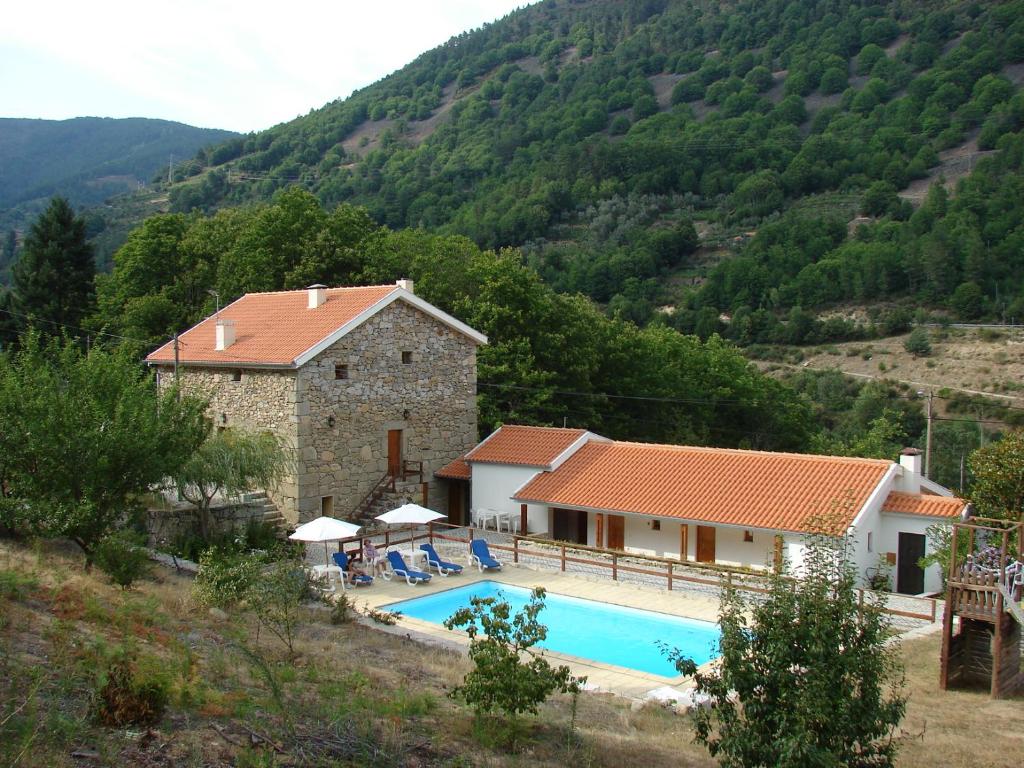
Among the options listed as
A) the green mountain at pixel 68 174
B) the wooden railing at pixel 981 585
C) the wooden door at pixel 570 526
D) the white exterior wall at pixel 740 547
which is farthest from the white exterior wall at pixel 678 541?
the green mountain at pixel 68 174

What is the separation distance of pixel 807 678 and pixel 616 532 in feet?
50.7

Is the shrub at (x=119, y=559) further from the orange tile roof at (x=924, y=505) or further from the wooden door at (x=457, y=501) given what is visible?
the orange tile roof at (x=924, y=505)

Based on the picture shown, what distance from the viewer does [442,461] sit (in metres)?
26.1

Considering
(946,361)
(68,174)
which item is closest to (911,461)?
(946,361)

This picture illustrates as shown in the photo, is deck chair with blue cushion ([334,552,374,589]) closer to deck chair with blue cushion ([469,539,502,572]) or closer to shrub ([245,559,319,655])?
deck chair with blue cushion ([469,539,502,572])

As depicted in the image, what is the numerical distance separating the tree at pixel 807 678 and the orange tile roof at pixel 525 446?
1630cm

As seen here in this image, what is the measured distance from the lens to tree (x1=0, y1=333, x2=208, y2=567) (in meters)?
13.9

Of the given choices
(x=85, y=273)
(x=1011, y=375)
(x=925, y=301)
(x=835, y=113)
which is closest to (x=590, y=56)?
(x=835, y=113)

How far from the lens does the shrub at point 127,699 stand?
7625 mm

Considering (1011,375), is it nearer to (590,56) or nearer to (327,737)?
(327,737)

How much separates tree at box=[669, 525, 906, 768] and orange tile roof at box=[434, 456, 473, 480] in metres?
18.1

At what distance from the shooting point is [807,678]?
280 inches

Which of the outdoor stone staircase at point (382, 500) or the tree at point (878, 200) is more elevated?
the tree at point (878, 200)

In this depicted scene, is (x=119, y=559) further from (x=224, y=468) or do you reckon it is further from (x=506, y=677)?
(x=506, y=677)
